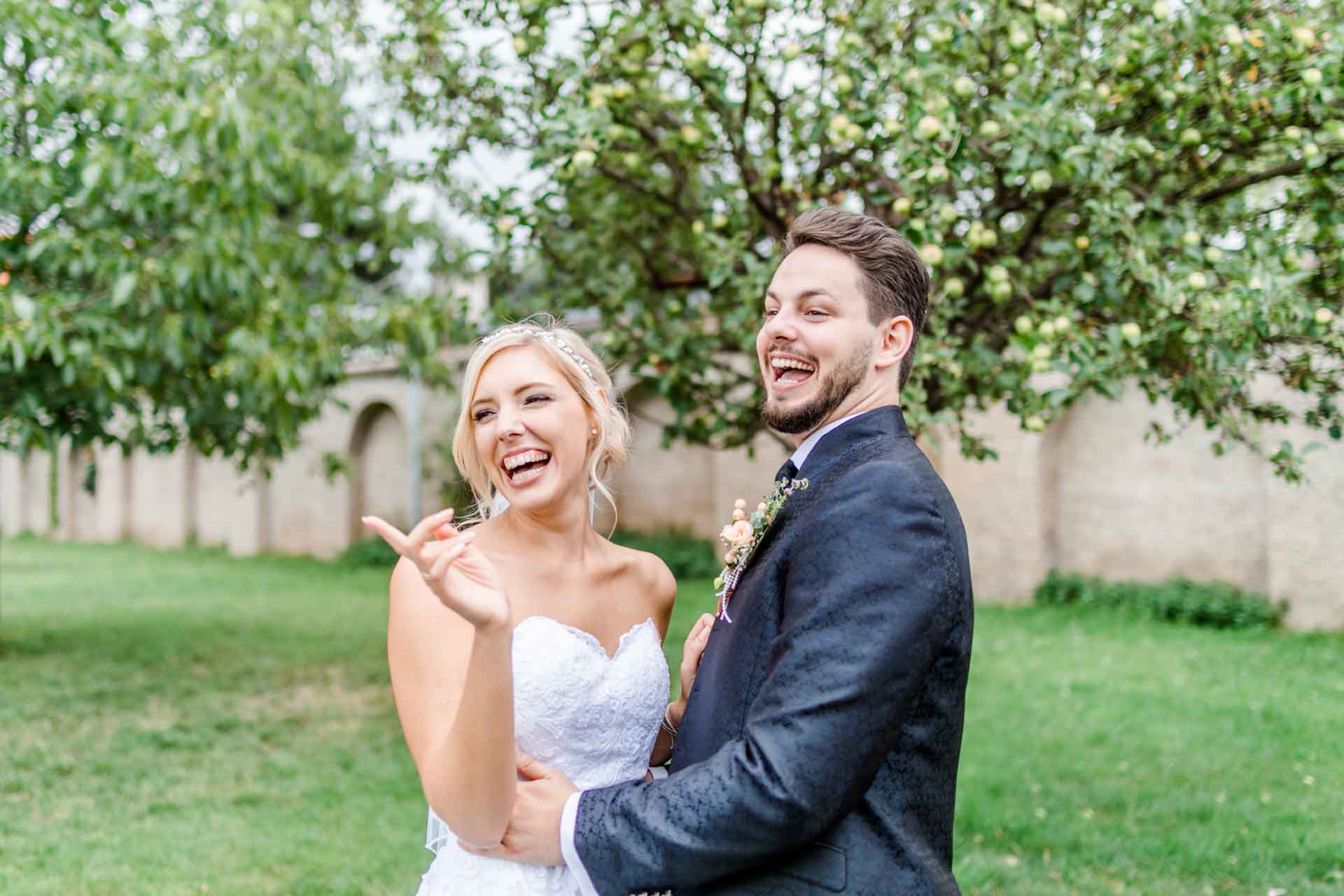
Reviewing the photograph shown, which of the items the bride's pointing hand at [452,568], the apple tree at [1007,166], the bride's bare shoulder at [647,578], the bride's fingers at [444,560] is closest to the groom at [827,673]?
the bride's pointing hand at [452,568]

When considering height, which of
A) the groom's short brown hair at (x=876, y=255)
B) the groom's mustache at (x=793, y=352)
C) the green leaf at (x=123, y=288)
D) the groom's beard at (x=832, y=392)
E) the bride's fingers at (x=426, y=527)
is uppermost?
the green leaf at (x=123, y=288)

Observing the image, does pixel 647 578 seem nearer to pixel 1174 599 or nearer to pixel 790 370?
pixel 790 370

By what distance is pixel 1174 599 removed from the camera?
1194 cm

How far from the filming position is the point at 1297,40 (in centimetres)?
389

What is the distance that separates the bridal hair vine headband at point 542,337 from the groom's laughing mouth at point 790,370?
0.64 meters

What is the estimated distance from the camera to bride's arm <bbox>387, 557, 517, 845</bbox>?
5.68 ft

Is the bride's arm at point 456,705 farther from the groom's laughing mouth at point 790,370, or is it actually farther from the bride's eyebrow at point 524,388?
the groom's laughing mouth at point 790,370

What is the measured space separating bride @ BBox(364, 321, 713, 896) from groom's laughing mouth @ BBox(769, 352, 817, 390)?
58cm

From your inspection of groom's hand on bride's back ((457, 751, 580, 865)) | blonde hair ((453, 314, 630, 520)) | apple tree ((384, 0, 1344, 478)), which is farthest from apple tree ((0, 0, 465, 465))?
groom's hand on bride's back ((457, 751, 580, 865))

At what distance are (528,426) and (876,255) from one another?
0.86 meters

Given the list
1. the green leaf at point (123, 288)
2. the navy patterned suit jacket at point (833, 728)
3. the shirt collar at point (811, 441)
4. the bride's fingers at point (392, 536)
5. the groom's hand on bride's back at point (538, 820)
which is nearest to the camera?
the bride's fingers at point (392, 536)

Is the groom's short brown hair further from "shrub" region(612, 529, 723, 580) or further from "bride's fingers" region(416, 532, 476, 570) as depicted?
"shrub" region(612, 529, 723, 580)

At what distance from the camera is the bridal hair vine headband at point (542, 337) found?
8.36 ft

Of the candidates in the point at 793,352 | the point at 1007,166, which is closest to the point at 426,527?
the point at 793,352
